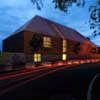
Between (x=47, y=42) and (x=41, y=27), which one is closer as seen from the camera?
(x=47, y=42)

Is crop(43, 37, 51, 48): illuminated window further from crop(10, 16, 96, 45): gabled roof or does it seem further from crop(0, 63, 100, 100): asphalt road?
crop(0, 63, 100, 100): asphalt road

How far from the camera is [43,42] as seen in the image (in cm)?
3903

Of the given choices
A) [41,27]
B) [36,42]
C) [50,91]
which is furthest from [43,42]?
[50,91]

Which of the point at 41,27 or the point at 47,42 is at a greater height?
the point at 41,27

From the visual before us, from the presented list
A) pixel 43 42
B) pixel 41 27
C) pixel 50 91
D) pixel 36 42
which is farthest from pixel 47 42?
pixel 50 91

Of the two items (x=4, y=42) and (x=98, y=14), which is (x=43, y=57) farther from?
(x=98, y=14)

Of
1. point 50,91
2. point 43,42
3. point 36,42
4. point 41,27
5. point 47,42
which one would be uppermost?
point 41,27

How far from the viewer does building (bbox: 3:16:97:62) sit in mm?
37562

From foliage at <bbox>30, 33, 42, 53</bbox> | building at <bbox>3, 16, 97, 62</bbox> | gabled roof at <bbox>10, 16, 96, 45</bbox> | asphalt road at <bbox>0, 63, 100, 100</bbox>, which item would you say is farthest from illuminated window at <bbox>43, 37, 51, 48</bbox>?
asphalt road at <bbox>0, 63, 100, 100</bbox>

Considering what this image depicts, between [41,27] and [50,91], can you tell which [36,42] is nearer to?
[41,27]

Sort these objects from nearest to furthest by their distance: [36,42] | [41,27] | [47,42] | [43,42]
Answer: [36,42] → [43,42] → [47,42] → [41,27]

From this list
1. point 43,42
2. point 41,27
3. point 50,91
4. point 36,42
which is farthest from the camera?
point 41,27

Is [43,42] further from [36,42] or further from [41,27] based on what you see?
[41,27]

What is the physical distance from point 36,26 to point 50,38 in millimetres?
4614
